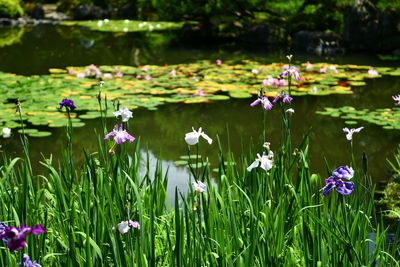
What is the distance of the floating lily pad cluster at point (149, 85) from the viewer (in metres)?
5.30

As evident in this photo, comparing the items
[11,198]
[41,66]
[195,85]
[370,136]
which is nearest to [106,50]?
[41,66]

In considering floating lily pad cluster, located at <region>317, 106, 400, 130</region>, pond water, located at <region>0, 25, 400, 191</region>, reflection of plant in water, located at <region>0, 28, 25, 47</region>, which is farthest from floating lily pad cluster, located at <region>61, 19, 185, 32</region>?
floating lily pad cluster, located at <region>317, 106, 400, 130</region>

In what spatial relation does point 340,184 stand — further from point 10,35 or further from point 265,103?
point 10,35

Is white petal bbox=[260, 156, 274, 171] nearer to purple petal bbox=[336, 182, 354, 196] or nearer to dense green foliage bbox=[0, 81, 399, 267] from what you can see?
dense green foliage bbox=[0, 81, 399, 267]

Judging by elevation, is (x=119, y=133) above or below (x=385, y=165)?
Result: above

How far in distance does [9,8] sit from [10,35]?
156 inches

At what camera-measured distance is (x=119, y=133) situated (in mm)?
1807

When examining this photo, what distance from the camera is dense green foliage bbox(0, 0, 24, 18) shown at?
16.3 metres

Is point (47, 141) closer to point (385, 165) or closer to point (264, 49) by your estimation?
point (385, 165)

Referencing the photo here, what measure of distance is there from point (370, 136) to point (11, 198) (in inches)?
141

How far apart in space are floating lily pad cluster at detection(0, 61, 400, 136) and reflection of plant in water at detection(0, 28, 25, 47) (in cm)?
465

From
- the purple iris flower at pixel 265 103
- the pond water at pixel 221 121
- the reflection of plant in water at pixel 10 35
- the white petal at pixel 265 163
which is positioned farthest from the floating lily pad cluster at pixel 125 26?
the white petal at pixel 265 163

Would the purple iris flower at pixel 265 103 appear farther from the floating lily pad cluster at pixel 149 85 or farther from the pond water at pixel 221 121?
the floating lily pad cluster at pixel 149 85

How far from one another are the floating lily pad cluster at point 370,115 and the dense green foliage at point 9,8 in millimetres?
13299
